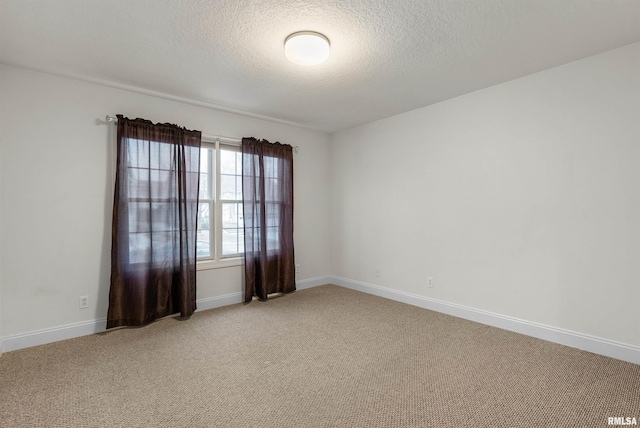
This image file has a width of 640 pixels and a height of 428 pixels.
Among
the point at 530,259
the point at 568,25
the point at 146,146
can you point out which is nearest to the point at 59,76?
the point at 146,146

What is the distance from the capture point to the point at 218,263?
13.5 feet

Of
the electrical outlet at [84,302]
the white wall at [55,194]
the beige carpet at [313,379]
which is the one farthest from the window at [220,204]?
the electrical outlet at [84,302]

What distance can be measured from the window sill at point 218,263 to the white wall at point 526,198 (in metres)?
1.97

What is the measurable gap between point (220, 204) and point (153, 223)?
89cm

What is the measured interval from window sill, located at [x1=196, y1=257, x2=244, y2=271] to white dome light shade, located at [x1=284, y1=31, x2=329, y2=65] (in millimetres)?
2674

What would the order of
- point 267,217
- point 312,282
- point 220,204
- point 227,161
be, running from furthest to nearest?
1. point 312,282
2. point 267,217
3. point 227,161
4. point 220,204

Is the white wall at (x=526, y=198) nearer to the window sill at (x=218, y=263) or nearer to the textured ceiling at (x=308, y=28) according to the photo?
the textured ceiling at (x=308, y=28)

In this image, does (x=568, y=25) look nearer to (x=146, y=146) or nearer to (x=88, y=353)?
(x=146, y=146)

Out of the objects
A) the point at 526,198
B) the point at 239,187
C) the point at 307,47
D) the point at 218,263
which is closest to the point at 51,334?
the point at 218,263

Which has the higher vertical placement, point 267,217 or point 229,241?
point 267,217

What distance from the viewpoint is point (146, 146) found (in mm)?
3451

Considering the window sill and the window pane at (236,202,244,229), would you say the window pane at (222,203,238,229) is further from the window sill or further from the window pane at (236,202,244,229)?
the window sill

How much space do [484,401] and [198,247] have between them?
335 centimetres

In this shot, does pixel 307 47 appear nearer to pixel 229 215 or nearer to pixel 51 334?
pixel 229 215
